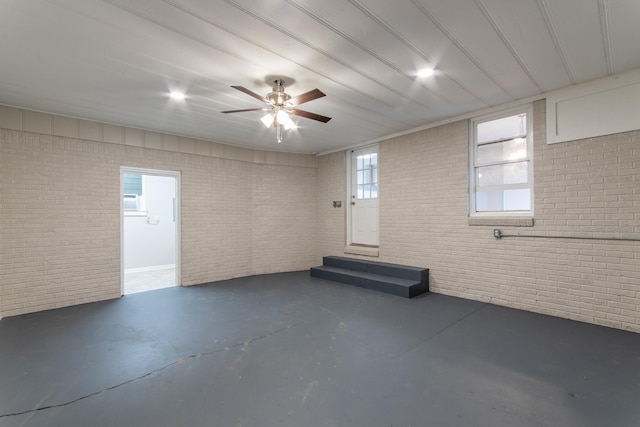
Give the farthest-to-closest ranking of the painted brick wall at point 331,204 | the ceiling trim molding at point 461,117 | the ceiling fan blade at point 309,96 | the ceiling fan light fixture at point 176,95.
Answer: the painted brick wall at point 331,204, the ceiling trim molding at point 461,117, the ceiling fan light fixture at point 176,95, the ceiling fan blade at point 309,96

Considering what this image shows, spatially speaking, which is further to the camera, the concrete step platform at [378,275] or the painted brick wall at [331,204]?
the painted brick wall at [331,204]

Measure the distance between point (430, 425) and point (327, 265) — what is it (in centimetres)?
470

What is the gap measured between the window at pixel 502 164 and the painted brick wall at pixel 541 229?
0.45ft

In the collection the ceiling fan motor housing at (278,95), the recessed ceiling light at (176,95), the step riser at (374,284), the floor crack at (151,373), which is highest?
the recessed ceiling light at (176,95)

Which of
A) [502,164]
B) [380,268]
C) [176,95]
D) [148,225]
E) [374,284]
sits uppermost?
[176,95]

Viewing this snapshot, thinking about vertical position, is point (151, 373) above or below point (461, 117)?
below

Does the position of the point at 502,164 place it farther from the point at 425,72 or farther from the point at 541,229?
the point at 425,72

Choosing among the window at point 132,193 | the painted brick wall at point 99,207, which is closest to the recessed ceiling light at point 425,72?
the painted brick wall at point 99,207

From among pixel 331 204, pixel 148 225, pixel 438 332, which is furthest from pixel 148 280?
pixel 438 332

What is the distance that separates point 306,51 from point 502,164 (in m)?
3.30

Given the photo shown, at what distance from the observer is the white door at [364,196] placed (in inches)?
243

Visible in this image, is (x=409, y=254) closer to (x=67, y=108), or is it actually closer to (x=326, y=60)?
(x=326, y=60)

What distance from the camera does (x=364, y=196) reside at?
21.0 ft

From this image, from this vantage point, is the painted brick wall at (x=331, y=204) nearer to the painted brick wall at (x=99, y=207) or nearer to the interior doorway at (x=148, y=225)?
the painted brick wall at (x=99, y=207)
